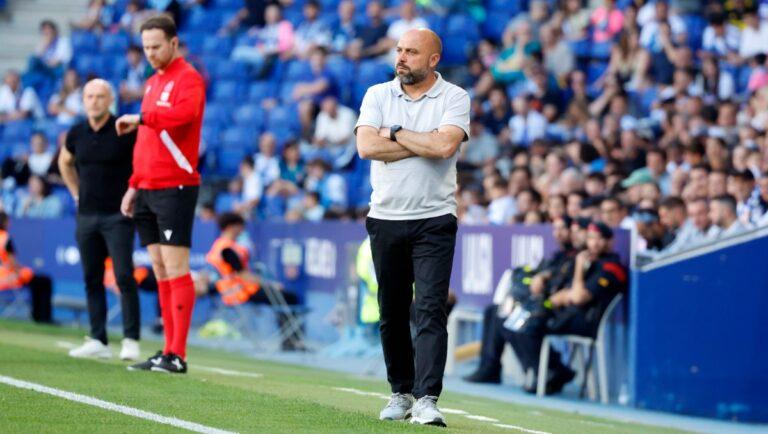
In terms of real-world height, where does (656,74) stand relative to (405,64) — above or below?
above

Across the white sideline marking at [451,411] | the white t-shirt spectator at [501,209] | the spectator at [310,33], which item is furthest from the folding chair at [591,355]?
the spectator at [310,33]

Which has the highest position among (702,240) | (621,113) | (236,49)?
(236,49)

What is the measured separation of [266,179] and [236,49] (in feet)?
14.2

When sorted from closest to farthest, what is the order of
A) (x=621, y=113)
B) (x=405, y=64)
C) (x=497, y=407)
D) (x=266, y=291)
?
1. (x=405, y=64)
2. (x=497, y=407)
3. (x=266, y=291)
4. (x=621, y=113)

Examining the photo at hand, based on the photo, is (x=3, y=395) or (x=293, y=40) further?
(x=293, y=40)

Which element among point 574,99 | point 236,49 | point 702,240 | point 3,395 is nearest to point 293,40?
point 236,49

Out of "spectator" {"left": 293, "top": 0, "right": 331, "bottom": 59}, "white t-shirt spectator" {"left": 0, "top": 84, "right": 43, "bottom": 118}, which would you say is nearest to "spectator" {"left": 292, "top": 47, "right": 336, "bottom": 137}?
"spectator" {"left": 293, "top": 0, "right": 331, "bottom": 59}

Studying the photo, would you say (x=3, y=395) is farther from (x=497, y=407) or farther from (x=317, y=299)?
(x=317, y=299)

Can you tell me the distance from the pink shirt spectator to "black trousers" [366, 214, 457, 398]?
12423 millimetres

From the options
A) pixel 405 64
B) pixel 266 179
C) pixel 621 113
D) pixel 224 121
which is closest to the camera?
pixel 405 64

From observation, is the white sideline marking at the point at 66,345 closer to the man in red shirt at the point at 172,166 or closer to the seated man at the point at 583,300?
the man in red shirt at the point at 172,166

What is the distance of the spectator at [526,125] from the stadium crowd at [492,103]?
0.03 meters

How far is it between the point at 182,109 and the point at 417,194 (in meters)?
2.86

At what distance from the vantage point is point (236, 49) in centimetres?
2411
